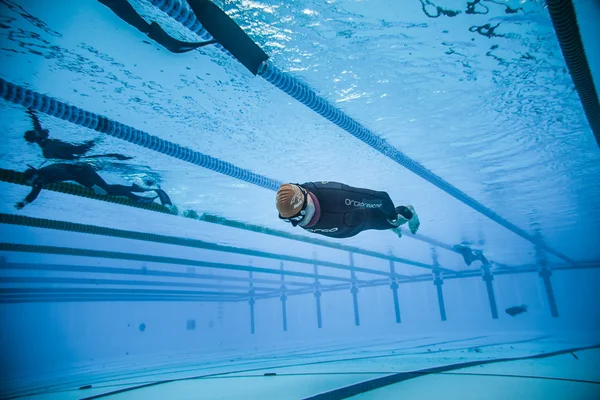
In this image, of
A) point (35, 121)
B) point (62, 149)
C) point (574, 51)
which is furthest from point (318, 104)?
point (62, 149)

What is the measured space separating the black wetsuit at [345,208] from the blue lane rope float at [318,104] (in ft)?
4.52

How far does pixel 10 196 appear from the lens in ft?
23.6

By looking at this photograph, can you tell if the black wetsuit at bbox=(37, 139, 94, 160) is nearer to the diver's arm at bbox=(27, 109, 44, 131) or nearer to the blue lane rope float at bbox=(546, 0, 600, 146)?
the diver's arm at bbox=(27, 109, 44, 131)

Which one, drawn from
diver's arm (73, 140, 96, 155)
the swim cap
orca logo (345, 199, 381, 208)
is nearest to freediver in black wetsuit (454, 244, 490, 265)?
orca logo (345, 199, 381, 208)

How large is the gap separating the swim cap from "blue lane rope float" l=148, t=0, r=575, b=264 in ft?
5.74

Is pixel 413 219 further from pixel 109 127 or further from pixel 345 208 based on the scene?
pixel 109 127

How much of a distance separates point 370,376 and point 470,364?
7.04ft

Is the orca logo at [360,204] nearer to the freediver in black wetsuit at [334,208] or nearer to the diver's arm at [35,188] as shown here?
the freediver in black wetsuit at [334,208]

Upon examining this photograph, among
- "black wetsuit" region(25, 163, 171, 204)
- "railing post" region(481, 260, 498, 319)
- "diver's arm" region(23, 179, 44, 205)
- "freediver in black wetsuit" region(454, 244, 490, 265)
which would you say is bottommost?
"railing post" region(481, 260, 498, 319)

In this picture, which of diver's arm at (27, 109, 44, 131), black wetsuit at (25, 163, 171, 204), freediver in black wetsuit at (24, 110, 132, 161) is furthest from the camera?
black wetsuit at (25, 163, 171, 204)

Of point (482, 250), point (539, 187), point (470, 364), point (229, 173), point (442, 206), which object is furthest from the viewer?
point (482, 250)

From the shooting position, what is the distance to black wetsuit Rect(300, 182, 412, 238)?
3945 millimetres

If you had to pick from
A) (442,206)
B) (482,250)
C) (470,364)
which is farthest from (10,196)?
(482,250)

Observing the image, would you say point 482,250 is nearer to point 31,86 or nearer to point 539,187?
point 539,187
